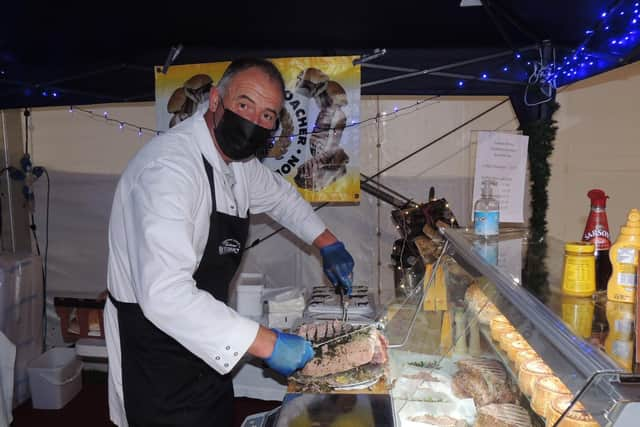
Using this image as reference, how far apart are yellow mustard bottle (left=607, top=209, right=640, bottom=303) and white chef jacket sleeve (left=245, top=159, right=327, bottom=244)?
185 cm

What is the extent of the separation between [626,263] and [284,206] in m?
2.02

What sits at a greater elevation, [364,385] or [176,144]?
[176,144]

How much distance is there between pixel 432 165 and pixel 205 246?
2.76 meters

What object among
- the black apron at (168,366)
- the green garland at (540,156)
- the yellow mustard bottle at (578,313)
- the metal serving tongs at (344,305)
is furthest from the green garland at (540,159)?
the black apron at (168,366)

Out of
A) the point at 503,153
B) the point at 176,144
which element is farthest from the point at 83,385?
the point at 503,153

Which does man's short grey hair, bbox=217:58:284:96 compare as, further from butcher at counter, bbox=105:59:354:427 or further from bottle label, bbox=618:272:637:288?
bottle label, bbox=618:272:637:288

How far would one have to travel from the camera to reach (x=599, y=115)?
425 cm

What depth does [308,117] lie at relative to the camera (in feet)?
13.0

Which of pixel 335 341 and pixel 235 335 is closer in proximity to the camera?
pixel 235 335

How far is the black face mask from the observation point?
84.8 inches

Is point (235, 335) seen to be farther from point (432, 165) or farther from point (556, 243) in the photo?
point (432, 165)

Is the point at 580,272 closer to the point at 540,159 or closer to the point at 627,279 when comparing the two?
the point at 627,279

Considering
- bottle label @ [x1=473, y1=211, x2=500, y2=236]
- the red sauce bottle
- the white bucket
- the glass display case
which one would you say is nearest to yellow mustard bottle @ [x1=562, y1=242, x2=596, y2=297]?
the glass display case

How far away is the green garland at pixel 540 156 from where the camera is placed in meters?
3.18
